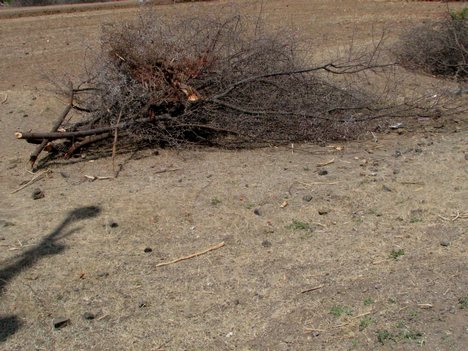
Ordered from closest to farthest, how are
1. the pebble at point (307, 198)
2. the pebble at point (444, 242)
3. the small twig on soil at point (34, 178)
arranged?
the pebble at point (444, 242), the pebble at point (307, 198), the small twig on soil at point (34, 178)

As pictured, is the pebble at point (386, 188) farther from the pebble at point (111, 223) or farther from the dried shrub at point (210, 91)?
the pebble at point (111, 223)

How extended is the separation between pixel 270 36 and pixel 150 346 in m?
4.66

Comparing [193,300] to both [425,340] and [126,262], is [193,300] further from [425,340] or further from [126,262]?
[425,340]

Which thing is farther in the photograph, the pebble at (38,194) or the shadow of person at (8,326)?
the pebble at (38,194)

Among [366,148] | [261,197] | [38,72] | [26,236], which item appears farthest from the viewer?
[38,72]

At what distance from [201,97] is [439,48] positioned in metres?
4.64

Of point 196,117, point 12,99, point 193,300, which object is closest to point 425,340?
point 193,300

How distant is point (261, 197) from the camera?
17.4 feet

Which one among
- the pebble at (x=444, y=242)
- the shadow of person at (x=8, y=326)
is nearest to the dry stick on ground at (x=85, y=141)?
the shadow of person at (x=8, y=326)

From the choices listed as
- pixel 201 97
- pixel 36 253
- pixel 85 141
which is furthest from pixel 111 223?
pixel 201 97

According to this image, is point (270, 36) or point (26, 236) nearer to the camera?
point (26, 236)

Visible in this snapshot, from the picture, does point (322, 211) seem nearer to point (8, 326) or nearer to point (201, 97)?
point (201, 97)

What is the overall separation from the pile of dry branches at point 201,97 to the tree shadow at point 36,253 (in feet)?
4.01

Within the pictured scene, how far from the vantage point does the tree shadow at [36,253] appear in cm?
387
